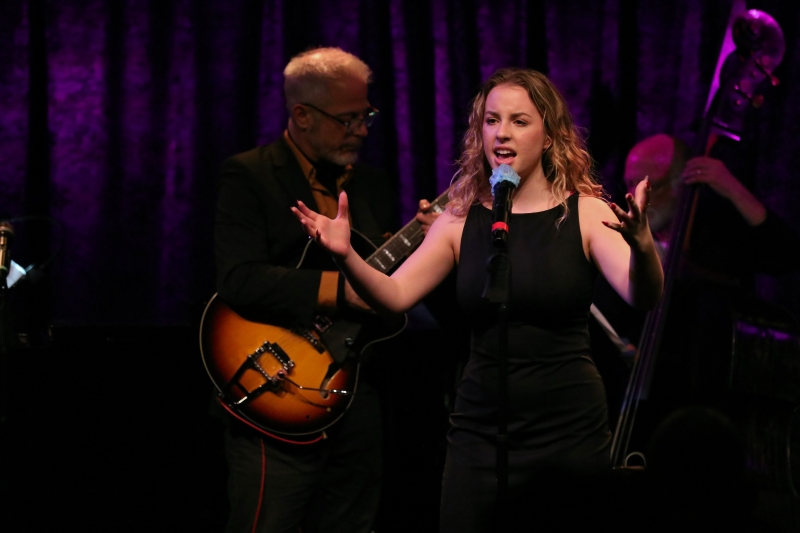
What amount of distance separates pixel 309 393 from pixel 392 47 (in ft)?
6.58

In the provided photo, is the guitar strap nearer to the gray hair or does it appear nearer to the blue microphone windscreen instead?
the gray hair

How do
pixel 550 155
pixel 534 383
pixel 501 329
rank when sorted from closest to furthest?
pixel 501 329 → pixel 534 383 → pixel 550 155

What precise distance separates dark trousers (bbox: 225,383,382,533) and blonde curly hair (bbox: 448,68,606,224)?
3.44 ft

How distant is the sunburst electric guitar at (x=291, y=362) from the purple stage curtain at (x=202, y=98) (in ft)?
3.86

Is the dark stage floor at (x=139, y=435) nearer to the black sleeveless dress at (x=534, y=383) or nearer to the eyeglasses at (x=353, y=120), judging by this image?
the eyeglasses at (x=353, y=120)

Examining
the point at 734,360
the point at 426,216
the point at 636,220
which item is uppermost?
the point at 636,220

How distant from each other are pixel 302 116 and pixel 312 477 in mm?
1405

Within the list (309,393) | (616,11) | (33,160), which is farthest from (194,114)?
(616,11)

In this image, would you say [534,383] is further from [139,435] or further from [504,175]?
[139,435]

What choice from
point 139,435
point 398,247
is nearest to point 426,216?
point 398,247

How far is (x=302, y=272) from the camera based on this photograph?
10.3 ft

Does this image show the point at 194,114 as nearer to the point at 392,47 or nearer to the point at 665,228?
the point at 392,47

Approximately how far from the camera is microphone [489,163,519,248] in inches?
83.8

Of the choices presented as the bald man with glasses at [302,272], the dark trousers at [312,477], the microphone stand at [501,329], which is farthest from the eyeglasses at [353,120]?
the microphone stand at [501,329]
